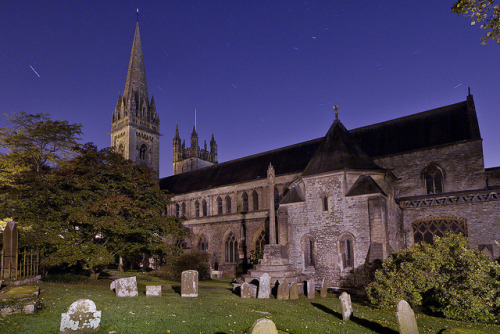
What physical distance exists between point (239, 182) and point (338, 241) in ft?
55.8

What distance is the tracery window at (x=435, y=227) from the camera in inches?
997

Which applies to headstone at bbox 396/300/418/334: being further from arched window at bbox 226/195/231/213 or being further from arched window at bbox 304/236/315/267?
arched window at bbox 226/195/231/213

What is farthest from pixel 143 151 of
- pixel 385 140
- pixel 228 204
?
pixel 385 140

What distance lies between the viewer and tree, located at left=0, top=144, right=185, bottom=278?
1895 centimetres

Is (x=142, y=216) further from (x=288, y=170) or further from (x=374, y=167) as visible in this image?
(x=288, y=170)

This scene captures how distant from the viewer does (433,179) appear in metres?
29.4

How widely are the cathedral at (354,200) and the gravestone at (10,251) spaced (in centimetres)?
1162

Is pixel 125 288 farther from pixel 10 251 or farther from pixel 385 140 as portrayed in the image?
pixel 385 140

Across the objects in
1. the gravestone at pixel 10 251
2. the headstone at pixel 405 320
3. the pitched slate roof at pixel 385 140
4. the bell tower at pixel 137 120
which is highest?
the bell tower at pixel 137 120

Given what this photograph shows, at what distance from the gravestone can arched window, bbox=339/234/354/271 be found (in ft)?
58.0

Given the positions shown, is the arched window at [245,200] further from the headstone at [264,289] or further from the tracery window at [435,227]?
the headstone at [264,289]

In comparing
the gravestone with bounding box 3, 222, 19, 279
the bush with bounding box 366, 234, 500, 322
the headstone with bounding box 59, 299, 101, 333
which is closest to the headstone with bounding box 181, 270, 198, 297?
the gravestone with bounding box 3, 222, 19, 279

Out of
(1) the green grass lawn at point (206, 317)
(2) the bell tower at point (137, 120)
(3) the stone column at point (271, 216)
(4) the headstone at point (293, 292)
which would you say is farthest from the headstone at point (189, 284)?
(2) the bell tower at point (137, 120)

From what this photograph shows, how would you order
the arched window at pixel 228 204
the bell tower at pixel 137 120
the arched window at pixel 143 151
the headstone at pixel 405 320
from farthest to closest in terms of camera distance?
1. the arched window at pixel 143 151
2. the bell tower at pixel 137 120
3. the arched window at pixel 228 204
4. the headstone at pixel 405 320
